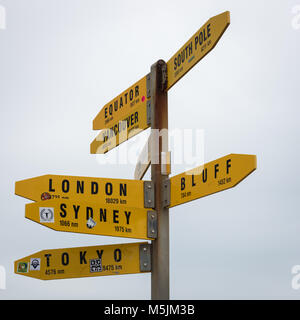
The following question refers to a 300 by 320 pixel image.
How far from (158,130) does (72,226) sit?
117 cm

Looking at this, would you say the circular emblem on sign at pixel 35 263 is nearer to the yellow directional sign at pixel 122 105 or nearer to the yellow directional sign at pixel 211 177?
the yellow directional sign at pixel 211 177

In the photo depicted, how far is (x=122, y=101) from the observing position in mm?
6281

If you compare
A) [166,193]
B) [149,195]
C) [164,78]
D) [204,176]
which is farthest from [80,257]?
[164,78]

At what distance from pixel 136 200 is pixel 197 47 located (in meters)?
1.39

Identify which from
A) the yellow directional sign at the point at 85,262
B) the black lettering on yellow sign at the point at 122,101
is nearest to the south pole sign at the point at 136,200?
the yellow directional sign at the point at 85,262

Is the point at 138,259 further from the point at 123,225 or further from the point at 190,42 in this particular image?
the point at 190,42

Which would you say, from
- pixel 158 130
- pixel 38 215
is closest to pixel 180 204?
pixel 158 130

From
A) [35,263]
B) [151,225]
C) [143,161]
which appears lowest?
[35,263]

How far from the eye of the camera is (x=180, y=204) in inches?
210

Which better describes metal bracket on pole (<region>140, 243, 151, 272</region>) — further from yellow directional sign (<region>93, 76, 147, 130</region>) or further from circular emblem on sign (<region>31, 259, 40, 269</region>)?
yellow directional sign (<region>93, 76, 147, 130</region>)

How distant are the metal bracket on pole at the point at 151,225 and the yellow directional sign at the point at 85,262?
0.46 ft

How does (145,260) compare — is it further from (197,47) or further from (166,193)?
(197,47)

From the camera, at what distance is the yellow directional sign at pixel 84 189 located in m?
5.30

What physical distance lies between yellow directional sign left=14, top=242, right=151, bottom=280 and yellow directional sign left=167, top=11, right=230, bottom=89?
149 centimetres
